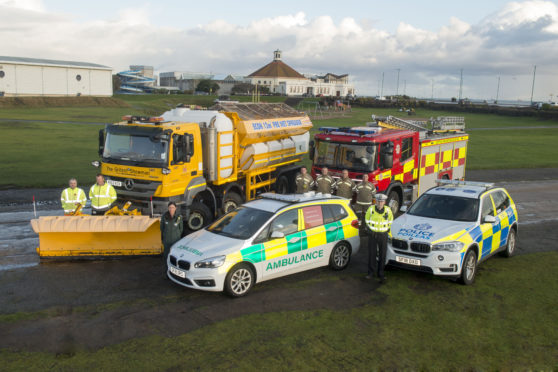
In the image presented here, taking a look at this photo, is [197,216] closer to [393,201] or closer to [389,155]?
[389,155]

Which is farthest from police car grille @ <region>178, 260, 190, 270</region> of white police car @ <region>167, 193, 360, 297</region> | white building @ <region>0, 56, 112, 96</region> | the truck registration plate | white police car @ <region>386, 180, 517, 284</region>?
white building @ <region>0, 56, 112, 96</region>

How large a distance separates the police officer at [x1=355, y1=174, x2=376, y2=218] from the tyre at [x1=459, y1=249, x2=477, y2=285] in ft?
12.4

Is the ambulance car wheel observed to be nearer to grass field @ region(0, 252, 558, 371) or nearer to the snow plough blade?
grass field @ region(0, 252, 558, 371)

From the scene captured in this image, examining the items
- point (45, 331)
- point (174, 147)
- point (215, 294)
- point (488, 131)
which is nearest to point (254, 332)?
point (215, 294)

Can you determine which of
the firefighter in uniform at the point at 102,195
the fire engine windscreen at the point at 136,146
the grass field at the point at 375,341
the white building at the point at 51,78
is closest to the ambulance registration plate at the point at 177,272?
the grass field at the point at 375,341

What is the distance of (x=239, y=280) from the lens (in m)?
8.47

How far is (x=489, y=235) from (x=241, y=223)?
204 inches

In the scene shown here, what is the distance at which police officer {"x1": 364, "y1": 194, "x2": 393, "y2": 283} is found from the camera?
941 cm

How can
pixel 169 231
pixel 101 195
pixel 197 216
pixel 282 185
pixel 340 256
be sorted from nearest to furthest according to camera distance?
pixel 169 231 → pixel 340 256 → pixel 101 195 → pixel 197 216 → pixel 282 185

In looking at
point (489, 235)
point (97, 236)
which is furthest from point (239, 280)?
point (489, 235)

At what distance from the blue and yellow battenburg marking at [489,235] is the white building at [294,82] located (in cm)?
15384

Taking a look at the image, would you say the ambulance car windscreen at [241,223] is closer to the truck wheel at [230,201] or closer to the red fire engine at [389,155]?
the truck wheel at [230,201]

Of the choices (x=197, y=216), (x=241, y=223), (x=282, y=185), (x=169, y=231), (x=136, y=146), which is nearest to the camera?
(x=241, y=223)

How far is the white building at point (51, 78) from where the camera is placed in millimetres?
81562
